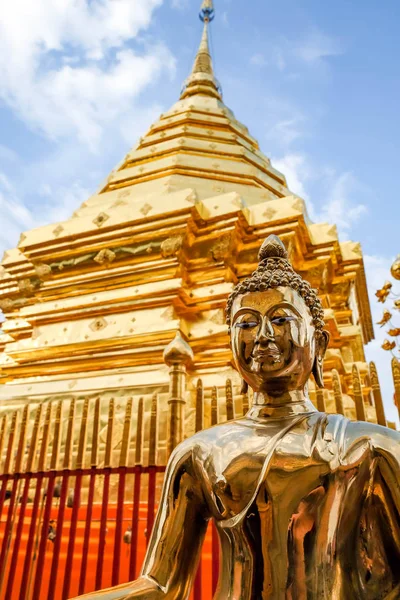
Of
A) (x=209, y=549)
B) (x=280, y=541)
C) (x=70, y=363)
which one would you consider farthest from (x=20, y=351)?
(x=280, y=541)

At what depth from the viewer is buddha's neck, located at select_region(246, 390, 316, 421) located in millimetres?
1680

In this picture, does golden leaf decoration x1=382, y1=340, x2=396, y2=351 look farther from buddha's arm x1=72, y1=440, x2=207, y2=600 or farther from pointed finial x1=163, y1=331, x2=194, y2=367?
buddha's arm x1=72, y1=440, x2=207, y2=600

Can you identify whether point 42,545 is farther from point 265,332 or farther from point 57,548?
point 265,332

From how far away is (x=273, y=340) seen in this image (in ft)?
5.47

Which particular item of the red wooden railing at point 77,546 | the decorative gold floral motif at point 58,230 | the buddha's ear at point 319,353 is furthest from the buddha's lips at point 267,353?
the decorative gold floral motif at point 58,230

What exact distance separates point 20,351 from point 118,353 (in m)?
1.24

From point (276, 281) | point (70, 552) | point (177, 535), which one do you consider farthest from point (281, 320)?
point (70, 552)

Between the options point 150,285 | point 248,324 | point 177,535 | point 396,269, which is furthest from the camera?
point 150,285

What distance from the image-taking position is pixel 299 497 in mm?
1433

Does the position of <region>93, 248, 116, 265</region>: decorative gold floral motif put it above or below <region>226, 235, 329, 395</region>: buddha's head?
above

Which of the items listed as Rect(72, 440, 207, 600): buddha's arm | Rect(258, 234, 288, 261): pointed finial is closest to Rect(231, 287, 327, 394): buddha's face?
Rect(258, 234, 288, 261): pointed finial

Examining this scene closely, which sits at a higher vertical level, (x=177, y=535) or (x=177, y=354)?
(x=177, y=354)

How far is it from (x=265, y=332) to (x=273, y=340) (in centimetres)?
4

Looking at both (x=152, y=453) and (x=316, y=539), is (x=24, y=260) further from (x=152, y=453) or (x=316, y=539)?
(x=316, y=539)
